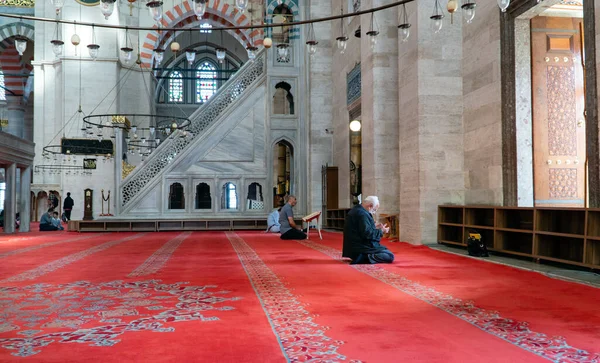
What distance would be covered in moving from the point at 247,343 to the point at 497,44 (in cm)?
570

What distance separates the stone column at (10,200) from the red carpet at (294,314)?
310 inches

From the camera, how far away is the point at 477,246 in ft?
20.2

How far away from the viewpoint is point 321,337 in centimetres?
257

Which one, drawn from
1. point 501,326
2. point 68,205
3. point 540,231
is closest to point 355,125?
point 540,231

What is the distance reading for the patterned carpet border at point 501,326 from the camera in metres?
2.27

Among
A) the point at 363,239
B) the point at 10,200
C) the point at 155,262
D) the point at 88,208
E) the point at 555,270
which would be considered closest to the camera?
the point at 555,270

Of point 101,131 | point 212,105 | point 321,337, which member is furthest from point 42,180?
Result: point 321,337

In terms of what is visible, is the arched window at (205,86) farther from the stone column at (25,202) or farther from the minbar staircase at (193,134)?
the stone column at (25,202)

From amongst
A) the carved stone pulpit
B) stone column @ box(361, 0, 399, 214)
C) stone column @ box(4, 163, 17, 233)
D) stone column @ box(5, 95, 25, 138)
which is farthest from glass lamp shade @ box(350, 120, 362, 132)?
stone column @ box(5, 95, 25, 138)

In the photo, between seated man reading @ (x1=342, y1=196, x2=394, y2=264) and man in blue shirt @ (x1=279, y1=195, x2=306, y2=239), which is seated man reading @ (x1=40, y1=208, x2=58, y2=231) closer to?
man in blue shirt @ (x1=279, y1=195, x2=306, y2=239)

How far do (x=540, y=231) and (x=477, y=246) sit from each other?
83 centimetres

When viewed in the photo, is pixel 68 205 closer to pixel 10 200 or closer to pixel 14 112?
pixel 10 200

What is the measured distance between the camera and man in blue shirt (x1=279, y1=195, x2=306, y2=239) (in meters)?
9.34

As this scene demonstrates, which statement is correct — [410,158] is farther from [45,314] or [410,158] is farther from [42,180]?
[42,180]
